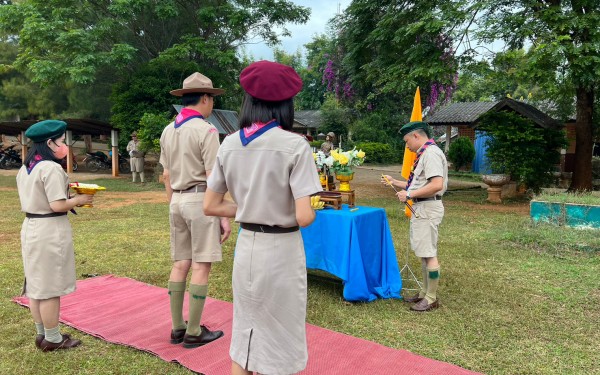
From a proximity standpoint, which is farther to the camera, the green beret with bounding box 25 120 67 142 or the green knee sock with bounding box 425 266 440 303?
the green knee sock with bounding box 425 266 440 303

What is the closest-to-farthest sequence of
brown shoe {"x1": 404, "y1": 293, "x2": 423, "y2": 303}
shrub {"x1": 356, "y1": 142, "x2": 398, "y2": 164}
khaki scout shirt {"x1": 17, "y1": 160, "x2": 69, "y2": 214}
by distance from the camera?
1. khaki scout shirt {"x1": 17, "y1": 160, "x2": 69, "y2": 214}
2. brown shoe {"x1": 404, "y1": 293, "x2": 423, "y2": 303}
3. shrub {"x1": 356, "y1": 142, "x2": 398, "y2": 164}

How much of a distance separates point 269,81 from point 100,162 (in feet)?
67.9

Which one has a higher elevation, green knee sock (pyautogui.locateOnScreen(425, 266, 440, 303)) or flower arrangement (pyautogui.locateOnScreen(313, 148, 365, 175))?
flower arrangement (pyautogui.locateOnScreen(313, 148, 365, 175))

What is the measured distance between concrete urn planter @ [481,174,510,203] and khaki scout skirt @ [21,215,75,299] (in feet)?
34.8

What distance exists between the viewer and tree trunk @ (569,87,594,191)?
36.5ft

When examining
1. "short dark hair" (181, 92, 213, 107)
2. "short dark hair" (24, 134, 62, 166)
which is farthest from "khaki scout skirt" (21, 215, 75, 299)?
"short dark hair" (181, 92, 213, 107)

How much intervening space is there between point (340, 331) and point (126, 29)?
16456 mm

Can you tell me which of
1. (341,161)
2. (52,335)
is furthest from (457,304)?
(52,335)

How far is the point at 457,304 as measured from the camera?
168 inches

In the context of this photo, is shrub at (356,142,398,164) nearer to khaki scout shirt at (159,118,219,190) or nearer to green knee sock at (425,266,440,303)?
green knee sock at (425,266,440,303)

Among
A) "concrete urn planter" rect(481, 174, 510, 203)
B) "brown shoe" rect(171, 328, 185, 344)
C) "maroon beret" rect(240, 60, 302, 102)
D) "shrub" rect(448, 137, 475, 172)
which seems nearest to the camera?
"maroon beret" rect(240, 60, 302, 102)

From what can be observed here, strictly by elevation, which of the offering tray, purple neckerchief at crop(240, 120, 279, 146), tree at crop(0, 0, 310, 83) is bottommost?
the offering tray

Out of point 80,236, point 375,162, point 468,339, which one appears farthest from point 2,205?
point 375,162

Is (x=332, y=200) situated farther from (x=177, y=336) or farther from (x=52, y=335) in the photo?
(x=52, y=335)
